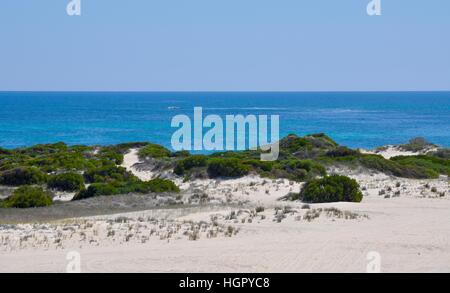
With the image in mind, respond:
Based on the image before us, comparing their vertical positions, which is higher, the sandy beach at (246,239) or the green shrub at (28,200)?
the sandy beach at (246,239)

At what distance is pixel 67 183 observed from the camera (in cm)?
2761

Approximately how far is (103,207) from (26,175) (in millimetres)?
8884

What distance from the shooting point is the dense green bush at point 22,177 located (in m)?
29.4

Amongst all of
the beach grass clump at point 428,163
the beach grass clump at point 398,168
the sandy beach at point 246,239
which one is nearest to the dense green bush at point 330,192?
the sandy beach at point 246,239

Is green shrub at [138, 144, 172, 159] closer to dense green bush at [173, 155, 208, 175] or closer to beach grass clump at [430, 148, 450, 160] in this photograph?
dense green bush at [173, 155, 208, 175]

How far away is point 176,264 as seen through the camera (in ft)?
42.4

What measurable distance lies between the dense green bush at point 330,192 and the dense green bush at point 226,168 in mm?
7396

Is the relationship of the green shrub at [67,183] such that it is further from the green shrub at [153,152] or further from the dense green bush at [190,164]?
the green shrub at [153,152]

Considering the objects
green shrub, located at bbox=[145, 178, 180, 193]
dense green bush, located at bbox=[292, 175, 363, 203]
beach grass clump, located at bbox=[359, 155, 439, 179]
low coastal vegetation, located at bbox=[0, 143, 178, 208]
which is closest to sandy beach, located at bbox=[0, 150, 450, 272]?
dense green bush, located at bbox=[292, 175, 363, 203]

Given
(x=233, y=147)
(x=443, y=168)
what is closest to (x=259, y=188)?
(x=443, y=168)

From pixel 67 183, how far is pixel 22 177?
10.5ft

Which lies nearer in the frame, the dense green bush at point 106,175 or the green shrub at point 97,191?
the green shrub at point 97,191

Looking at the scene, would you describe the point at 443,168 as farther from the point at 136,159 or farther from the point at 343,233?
the point at 343,233

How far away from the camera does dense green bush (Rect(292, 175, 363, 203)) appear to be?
74.9 ft
